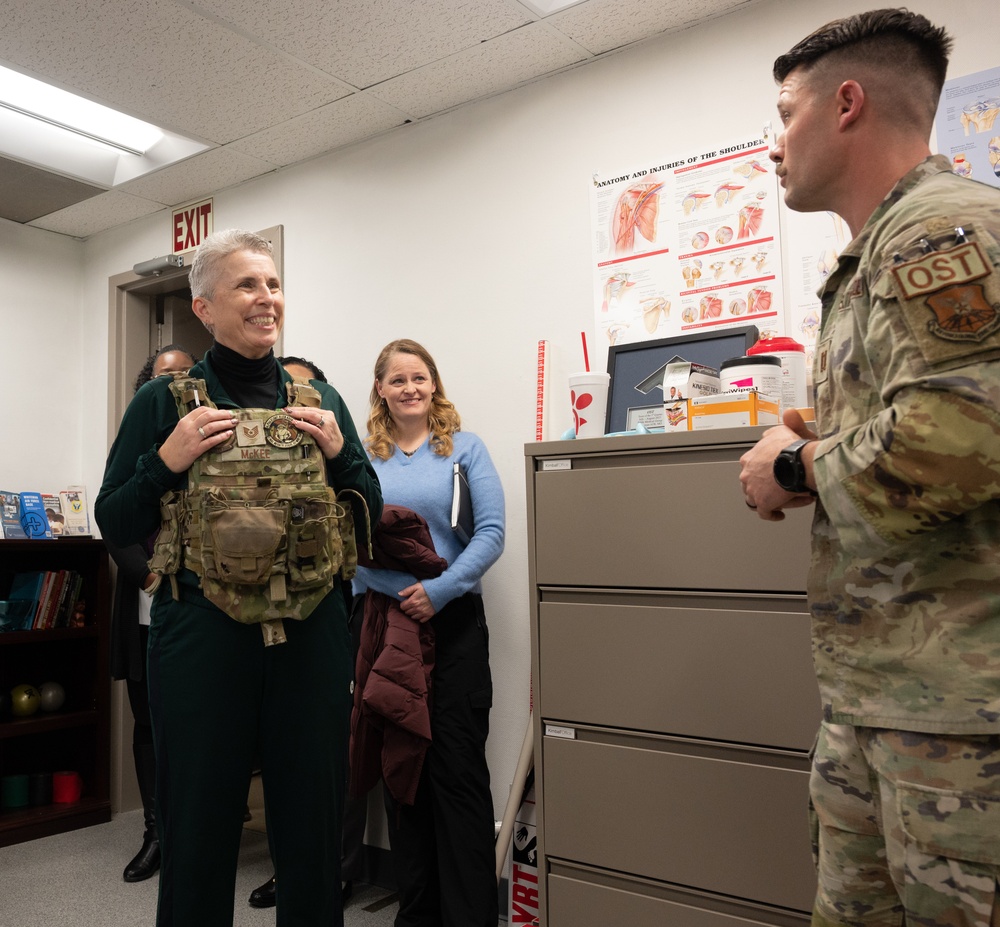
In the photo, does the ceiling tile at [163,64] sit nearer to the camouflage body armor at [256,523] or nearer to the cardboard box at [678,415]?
the camouflage body armor at [256,523]

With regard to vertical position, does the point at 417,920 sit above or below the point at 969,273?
below

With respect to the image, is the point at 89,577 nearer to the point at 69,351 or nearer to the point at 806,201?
the point at 69,351

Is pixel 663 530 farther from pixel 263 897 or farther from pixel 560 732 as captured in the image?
pixel 263 897

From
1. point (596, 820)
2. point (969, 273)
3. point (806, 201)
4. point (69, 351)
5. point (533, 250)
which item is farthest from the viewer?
point (69, 351)

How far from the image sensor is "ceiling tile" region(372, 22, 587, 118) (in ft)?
8.50

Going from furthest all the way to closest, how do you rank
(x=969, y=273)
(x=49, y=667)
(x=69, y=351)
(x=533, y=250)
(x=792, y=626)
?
1. (x=69, y=351)
2. (x=49, y=667)
3. (x=533, y=250)
4. (x=792, y=626)
5. (x=969, y=273)

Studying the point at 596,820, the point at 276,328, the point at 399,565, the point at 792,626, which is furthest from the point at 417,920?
the point at 276,328

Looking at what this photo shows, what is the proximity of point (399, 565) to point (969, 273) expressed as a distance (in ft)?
5.85

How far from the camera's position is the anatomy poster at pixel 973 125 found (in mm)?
2037

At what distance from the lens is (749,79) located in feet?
7.85

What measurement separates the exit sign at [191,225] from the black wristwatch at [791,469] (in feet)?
10.5

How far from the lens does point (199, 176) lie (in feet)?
11.6

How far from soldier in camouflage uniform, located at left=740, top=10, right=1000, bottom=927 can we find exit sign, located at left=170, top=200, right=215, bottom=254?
10.1 ft

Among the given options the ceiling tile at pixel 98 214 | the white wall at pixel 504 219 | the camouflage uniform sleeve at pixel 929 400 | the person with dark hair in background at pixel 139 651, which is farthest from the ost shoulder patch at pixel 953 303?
the ceiling tile at pixel 98 214
